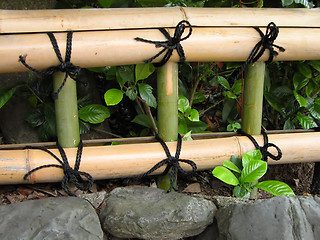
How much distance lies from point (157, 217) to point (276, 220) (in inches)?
17.4

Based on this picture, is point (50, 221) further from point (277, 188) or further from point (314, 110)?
point (314, 110)

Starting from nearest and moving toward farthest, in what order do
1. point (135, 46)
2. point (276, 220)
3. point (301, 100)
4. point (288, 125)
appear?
point (276, 220), point (135, 46), point (301, 100), point (288, 125)

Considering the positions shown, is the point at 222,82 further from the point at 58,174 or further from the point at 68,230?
the point at 68,230

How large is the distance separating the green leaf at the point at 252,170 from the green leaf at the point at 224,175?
38 millimetres

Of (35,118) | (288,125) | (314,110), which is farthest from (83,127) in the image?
(314,110)

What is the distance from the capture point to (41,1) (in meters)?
2.07

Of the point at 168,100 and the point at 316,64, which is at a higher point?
the point at 316,64

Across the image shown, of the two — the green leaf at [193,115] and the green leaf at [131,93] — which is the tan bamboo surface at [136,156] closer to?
the green leaf at [193,115]

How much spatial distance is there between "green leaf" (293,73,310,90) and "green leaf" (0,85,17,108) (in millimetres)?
1504

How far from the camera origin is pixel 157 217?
141cm

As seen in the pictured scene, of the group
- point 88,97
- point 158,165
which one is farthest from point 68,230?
point 88,97

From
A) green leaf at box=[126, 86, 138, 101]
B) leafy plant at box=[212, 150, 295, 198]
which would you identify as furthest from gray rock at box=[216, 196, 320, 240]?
green leaf at box=[126, 86, 138, 101]

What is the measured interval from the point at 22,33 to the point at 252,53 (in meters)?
1.01

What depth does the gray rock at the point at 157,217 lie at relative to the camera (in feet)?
4.63
